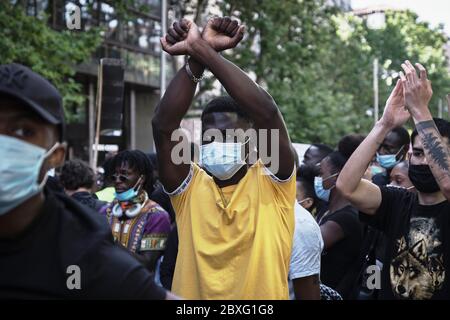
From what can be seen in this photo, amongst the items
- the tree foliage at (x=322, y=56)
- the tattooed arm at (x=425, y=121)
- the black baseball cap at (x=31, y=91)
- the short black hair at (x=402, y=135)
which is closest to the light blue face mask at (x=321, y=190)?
the short black hair at (x=402, y=135)

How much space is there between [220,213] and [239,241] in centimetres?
16

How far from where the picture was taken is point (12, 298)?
1.97 m

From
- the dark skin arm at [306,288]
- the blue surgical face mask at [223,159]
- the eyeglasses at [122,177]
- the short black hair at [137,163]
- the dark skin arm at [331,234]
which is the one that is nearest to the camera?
the blue surgical face mask at [223,159]

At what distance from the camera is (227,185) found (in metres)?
3.18

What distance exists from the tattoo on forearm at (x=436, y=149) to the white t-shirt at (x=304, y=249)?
0.71 m

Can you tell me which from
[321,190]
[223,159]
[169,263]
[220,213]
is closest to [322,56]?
[321,190]

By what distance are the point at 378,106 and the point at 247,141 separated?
3333cm

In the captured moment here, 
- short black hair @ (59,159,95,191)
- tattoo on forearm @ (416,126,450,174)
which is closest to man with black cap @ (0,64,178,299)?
tattoo on forearm @ (416,126,450,174)

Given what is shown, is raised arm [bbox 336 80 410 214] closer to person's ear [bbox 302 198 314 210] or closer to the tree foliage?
person's ear [bbox 302 198 314 210]

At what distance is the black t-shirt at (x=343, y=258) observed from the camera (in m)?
4.55

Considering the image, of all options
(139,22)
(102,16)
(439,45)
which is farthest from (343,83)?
(102,16)

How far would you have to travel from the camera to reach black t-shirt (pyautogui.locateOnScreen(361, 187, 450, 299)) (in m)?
3.52

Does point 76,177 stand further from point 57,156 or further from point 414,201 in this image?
point 57,156

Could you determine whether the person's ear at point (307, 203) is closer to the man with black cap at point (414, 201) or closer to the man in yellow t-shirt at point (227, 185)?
the man with black cap at point (414, 201)
